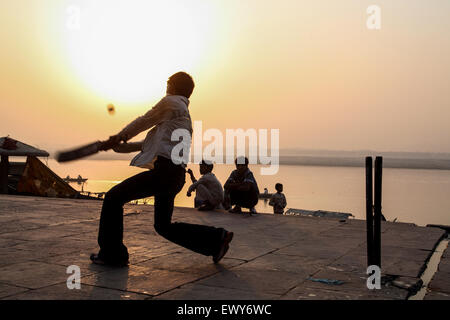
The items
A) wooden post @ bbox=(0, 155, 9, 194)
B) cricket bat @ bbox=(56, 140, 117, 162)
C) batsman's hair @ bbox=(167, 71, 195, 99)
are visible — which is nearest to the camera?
cricket bat @ bbox=(56, 140, 117, 162)

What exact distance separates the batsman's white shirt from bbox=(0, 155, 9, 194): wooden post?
12.0 meters

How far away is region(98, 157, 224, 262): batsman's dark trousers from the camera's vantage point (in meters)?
4.27

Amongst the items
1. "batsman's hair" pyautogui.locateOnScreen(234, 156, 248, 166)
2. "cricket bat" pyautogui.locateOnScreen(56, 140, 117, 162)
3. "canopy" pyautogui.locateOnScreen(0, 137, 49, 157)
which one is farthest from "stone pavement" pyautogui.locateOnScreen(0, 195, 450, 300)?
"canopy" pyautogui.locateOnScreen(0, 137, 49, 157)

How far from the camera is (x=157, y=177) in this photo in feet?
14.0

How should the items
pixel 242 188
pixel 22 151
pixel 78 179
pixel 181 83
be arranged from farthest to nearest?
pixel 78 179 → pixel 22 151 → pixel 242 188 → pixel 181 83

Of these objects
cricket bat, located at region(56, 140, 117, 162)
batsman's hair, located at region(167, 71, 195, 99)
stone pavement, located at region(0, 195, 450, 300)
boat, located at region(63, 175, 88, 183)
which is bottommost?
boat, located at region(63, 175, 88, 183)

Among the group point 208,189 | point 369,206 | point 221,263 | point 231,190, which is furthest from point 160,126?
point 208,189

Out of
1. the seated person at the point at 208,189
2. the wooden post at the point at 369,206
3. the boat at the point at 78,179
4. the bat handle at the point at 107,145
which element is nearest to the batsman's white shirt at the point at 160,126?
the bat handle at the point at 107,145

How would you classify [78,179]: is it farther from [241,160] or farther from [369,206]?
[369,206]

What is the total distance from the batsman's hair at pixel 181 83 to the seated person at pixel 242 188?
4698mm

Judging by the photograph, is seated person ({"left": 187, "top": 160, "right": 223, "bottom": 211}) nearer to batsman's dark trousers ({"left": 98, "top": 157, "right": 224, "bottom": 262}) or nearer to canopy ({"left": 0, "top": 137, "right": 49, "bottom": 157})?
batsman's dark trousers ({"left": 98, "top": 157, "right": 224, "bottom": 262})

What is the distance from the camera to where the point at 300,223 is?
8.34 metres

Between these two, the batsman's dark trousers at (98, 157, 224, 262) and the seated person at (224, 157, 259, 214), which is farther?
the seated person at (224, 157, 259, 214)

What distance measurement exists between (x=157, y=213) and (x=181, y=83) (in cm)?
130
